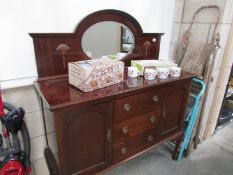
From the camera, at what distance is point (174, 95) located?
4.61 feet

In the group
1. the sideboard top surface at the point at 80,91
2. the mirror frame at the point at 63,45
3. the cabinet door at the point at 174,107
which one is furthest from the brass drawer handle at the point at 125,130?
the mirror frame at the point at 63,45

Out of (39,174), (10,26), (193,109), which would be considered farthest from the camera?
(193,109)

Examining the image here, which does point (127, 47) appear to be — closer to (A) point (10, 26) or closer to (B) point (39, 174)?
(A) point (10, 26)

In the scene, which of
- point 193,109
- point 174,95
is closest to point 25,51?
point 174,95

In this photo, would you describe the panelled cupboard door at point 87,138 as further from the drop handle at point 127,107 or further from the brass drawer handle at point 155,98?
the brass drawer handle at point 155,98

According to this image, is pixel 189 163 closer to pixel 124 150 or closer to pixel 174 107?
pixel 174 107

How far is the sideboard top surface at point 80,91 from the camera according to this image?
91 centimetres

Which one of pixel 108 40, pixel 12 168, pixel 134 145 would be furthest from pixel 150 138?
pixel 12 168

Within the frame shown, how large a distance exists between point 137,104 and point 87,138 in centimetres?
37

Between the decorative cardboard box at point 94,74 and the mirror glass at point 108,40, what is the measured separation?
23cm

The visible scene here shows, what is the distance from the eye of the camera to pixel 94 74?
1.02 metres

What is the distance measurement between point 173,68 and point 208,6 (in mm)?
657

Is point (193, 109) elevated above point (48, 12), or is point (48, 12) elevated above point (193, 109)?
point (48, 12)

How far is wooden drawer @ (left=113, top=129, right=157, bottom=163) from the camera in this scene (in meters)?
1.25
